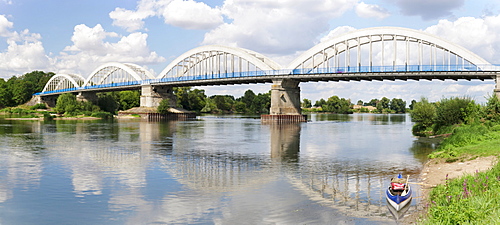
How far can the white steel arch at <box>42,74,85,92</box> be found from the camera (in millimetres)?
141500

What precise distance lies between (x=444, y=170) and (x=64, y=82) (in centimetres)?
15085

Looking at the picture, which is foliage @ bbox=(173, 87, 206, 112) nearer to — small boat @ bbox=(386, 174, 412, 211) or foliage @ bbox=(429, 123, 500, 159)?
foliage @ bbox=(429, 123, 500, 159)

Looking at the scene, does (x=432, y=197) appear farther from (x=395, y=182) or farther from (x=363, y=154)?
(x=363, y=154)

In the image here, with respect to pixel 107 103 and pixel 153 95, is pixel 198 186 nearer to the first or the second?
pixel 153 95

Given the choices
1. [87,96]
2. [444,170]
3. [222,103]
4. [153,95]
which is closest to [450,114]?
[444,170]

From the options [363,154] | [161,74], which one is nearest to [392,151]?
[363,154]

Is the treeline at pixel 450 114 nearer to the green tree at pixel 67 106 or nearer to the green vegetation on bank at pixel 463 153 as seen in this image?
the green vegetation on bank at pixel 463 153

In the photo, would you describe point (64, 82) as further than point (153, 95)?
Yes

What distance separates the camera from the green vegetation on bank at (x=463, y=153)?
982 cm

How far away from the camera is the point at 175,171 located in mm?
19953

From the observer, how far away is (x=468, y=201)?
419 inches

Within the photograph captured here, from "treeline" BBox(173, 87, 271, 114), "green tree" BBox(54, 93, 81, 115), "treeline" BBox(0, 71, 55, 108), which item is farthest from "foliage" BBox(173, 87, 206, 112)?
"treeline" BBox(0, 71, 55, 108)

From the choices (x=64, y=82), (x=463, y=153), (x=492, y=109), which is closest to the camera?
(x=463, y=153)

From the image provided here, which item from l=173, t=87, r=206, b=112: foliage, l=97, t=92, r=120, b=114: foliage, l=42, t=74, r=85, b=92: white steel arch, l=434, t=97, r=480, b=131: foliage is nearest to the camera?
l=434, t=97, r=480, b=131: foliage
